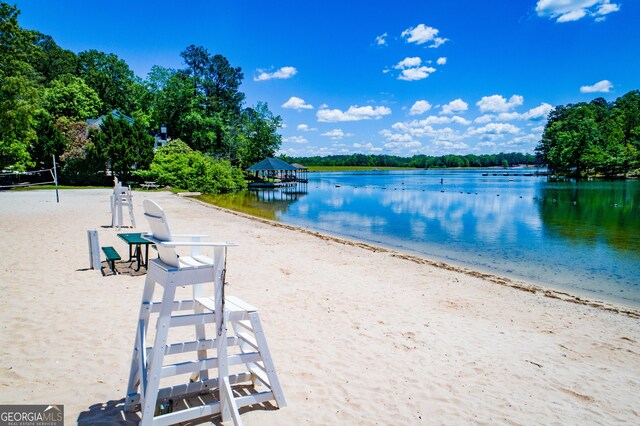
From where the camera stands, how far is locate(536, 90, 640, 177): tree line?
77.6 meters

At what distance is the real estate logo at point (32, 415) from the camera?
308 cm

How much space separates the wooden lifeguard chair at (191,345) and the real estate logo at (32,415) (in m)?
0.57

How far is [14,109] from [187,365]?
37311 mm

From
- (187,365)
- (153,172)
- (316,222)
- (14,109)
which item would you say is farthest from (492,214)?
(14,109)

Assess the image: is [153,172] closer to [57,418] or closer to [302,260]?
[302,260]

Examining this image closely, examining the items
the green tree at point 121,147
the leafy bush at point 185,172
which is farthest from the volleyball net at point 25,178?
A: the leafy bush at point 185,172

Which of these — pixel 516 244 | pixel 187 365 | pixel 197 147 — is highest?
pixel 197 147

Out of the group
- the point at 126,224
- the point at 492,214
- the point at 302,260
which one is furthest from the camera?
the point at 492,214

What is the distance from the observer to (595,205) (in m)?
32.6

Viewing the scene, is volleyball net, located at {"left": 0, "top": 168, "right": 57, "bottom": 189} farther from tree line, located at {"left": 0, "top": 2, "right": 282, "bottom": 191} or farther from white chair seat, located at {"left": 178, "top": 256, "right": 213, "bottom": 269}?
white chair seat, located at {"left": 178, "top": 256, "right": 213, "bottom": 269}

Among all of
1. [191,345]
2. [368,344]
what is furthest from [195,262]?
[368,344]

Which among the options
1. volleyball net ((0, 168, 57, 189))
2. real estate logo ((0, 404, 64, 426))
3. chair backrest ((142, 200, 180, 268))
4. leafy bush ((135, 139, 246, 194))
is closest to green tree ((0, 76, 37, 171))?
volleyball net ((0, 168, 57, 189))

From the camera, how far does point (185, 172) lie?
44156mm

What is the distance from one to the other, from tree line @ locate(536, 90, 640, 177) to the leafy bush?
74.0 metres
